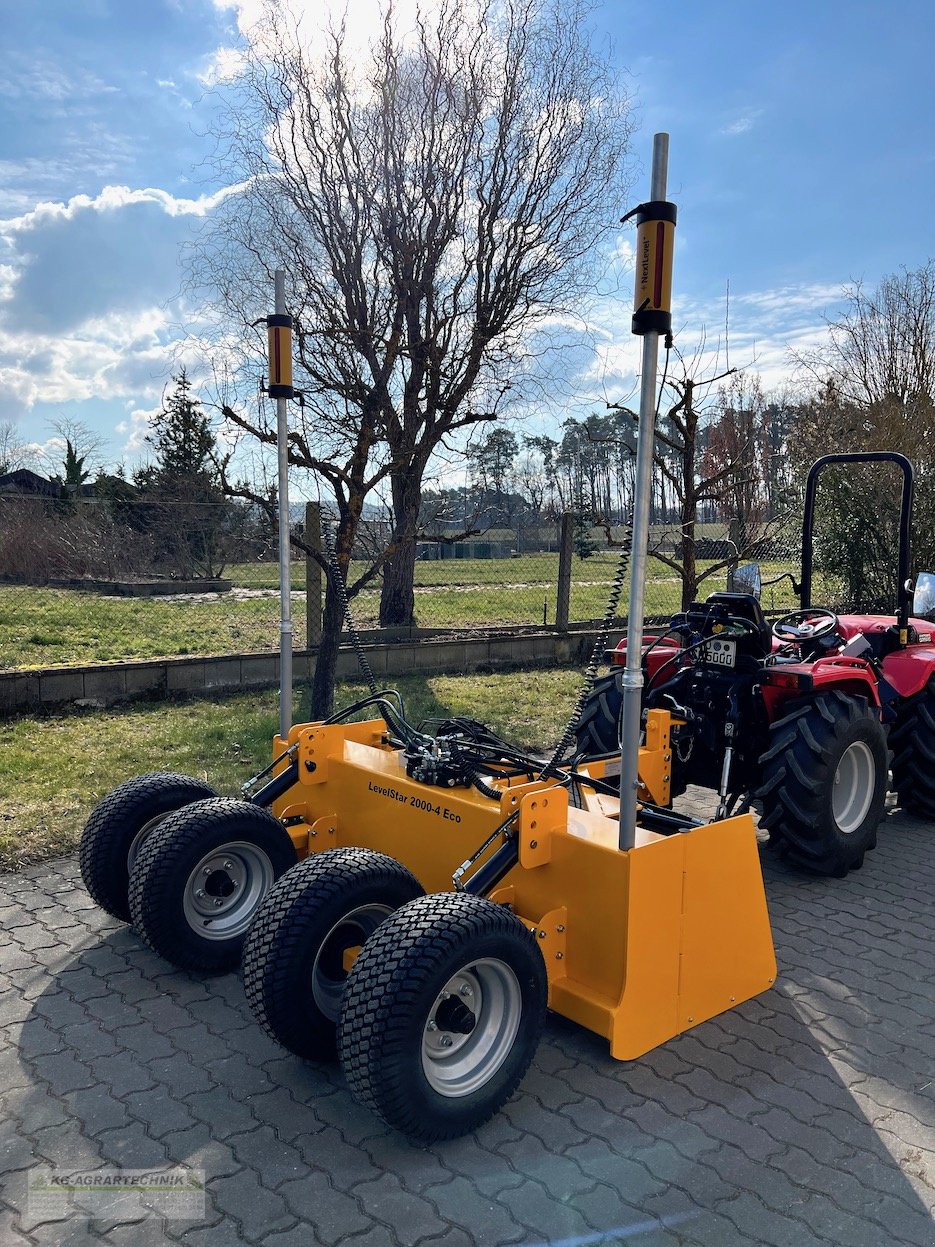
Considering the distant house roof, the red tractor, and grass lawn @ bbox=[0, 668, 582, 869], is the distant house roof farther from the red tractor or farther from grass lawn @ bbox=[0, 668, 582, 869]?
the red tractor

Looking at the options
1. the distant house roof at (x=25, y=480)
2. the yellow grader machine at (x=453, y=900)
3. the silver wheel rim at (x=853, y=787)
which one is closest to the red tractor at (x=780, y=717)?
the silver wheel rim at (x=853, y=787)

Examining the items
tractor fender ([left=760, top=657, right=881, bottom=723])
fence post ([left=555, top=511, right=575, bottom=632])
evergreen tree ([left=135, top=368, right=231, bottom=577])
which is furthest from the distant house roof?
tractor fender ([left=760, top=657, right=881, bottom=723])

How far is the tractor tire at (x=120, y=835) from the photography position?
12.5ft

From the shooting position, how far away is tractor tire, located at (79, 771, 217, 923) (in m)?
3.81

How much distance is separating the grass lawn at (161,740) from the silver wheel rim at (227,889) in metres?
1.58

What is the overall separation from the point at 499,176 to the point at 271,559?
451 cm

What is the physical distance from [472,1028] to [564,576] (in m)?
8.37

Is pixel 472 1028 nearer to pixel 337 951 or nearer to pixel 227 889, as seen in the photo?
pixel 337 951

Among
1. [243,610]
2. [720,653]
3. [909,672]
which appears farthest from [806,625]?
[243,610]

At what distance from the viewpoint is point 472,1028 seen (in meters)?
2.79

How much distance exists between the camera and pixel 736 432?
1357cm

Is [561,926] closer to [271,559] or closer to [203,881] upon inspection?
[203,881]

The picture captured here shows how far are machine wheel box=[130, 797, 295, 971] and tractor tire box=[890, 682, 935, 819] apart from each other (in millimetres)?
3871

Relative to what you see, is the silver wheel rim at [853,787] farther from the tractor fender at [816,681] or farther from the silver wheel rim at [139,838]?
the silver wheel rim at [139,838]
